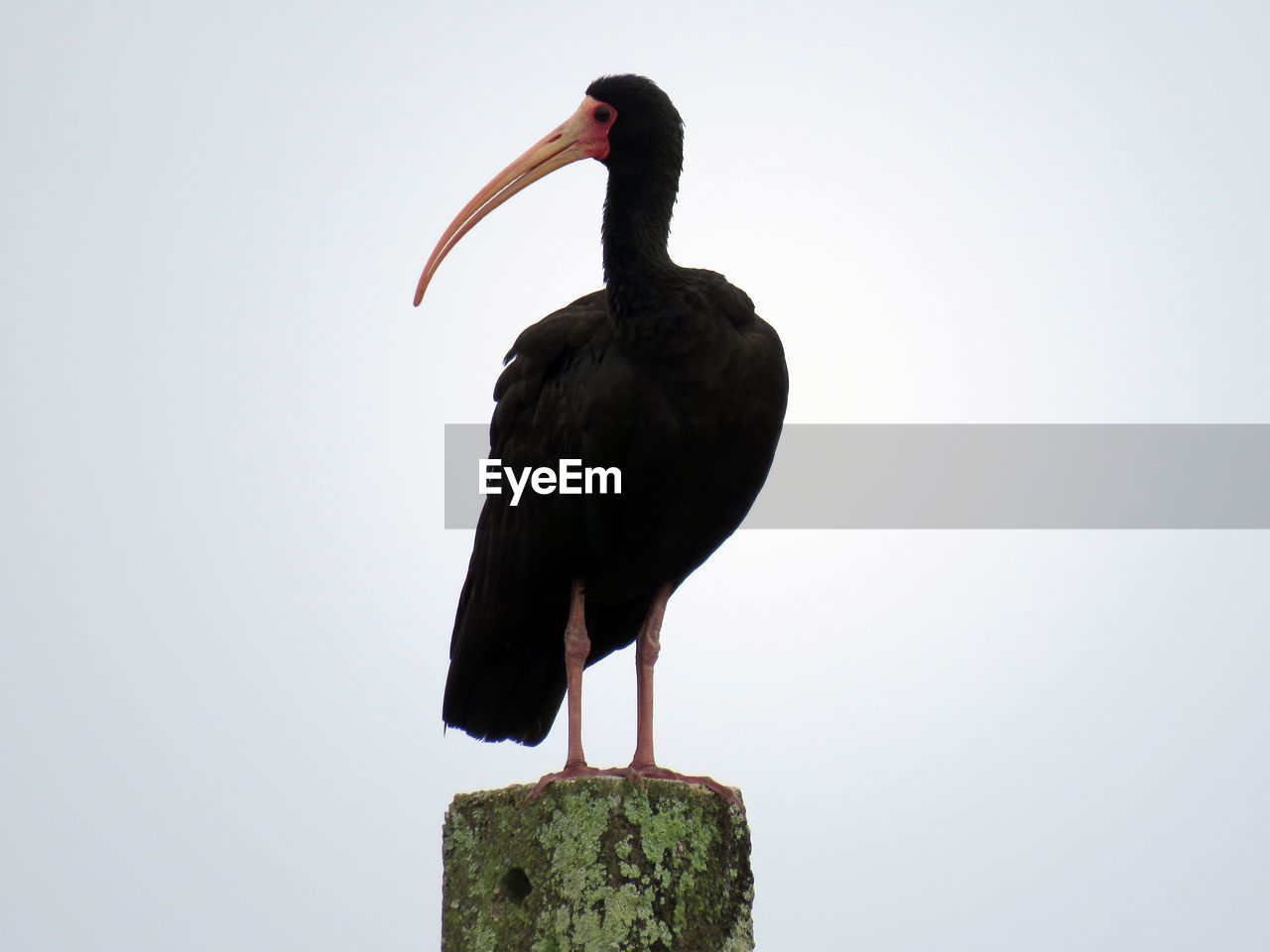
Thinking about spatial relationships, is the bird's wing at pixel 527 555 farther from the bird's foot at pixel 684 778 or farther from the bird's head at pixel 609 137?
the bird's foot at pixel 684 778

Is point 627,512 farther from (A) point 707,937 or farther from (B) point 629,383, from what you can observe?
(A) point 707,937

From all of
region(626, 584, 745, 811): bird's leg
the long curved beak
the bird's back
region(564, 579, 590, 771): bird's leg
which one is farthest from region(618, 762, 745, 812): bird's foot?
the long curved beak

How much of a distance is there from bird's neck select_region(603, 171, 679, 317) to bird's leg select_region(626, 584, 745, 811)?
123 centimetres

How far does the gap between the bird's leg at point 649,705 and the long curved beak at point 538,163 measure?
1.66 m

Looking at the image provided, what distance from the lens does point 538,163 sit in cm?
622

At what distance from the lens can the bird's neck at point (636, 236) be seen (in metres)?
5.54

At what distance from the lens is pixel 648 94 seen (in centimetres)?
595

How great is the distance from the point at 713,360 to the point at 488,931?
217cm

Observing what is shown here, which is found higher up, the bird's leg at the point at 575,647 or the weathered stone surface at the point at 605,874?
the bird's leg at the point at 575,647

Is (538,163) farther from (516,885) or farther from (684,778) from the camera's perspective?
(516,885)

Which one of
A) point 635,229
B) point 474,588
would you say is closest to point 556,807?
point 474,588

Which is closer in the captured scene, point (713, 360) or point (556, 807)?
point (556, 807)

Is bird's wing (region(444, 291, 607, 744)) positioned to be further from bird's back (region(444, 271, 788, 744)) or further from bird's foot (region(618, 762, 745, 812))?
bird's foot (region(618, 762, 745, 812))

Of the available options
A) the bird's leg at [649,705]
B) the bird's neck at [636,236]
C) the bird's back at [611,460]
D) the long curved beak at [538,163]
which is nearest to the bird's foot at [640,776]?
the bird's leg at [649,705]
